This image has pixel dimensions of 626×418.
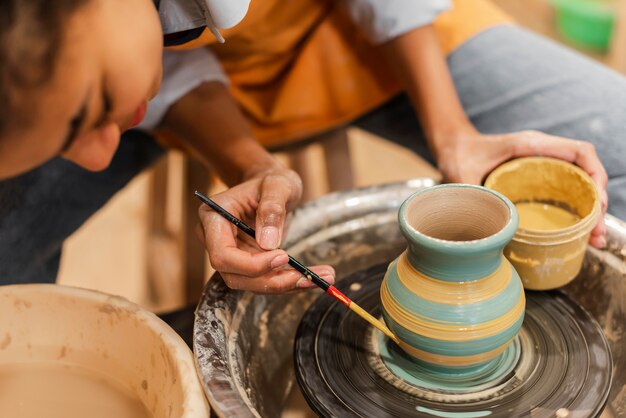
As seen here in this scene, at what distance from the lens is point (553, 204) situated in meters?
1.13

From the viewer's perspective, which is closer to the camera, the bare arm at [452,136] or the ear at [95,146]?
the ear at [95,146]

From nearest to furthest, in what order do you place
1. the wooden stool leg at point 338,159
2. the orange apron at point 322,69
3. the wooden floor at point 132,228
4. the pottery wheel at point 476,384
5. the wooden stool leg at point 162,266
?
the pottery wheel at point 476,384 → the orange apron at point 322,69 → the wooden stool leg at point 338,159 → the wooden stool leg at point 162,266 → the wooden floor at point 132,228

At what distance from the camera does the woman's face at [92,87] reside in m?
0.70

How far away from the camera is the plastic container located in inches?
38.6

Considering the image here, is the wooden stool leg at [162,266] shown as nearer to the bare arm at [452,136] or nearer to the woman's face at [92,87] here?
the bare arm at [452,136]

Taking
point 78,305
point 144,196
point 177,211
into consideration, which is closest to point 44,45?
point 78,305

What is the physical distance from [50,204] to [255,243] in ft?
1.74

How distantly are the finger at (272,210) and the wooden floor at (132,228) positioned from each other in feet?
3.88

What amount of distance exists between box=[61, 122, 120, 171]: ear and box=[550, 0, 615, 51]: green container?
244 cm

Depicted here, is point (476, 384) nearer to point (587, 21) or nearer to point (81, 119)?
point (81, 119)

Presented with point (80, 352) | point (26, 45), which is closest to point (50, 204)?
point (80, 352)

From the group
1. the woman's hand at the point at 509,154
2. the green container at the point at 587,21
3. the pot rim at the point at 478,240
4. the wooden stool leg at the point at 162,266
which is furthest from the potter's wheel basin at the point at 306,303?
the green container at the point at 587,21

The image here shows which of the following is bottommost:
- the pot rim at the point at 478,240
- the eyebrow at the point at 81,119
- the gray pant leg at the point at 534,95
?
the gray pant leg at the point at 534,95

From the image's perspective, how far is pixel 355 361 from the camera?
0.99 m
